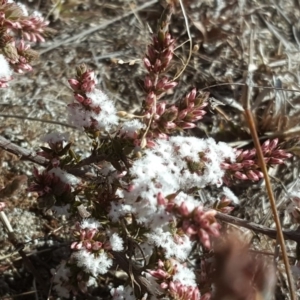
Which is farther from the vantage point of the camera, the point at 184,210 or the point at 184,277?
the point at 184,277

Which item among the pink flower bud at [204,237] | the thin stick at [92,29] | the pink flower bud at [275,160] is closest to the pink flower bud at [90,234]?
the pink flower bud at [204,237]

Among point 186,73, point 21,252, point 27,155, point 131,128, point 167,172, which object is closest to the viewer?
point 167,172

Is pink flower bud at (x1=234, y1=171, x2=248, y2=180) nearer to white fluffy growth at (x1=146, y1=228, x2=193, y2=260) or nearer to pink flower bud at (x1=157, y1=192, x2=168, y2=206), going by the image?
white fluffy growth at (x1=146, y1=228, x2=193, y2=260)

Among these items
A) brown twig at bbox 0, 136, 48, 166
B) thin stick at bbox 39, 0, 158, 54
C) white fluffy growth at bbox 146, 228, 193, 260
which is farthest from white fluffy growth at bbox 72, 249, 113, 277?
thin stick at bbox 39, 0, 158, 54

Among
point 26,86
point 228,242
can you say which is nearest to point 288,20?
point 26,86

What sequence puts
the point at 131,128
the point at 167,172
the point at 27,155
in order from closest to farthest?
1. the point at 167,172
2. the point at 131,128
3. the point at 27,155

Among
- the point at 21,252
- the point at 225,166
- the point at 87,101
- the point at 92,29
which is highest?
the point at 87,101

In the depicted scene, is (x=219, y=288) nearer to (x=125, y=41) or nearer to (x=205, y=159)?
(x=205, y=159)

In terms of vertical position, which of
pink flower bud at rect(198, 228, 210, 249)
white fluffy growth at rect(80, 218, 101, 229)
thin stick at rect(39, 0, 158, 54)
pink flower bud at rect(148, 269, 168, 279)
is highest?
pink flower bud at rect(198, 228, 210, 249)

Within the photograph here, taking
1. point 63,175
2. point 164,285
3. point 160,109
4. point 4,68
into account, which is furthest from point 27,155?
point 164,285

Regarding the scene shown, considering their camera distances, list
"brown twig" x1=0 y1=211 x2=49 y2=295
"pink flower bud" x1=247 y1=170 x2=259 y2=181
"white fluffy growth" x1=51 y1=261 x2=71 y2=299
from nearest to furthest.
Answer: "pink flower bud" x1=247 y1=170 x2=259 y2=181 < "white fluffy growth" x1=51 y1=261 x2=71 y2=299 < "brown twig" x1=0 y1=211 x2=49 y2=295

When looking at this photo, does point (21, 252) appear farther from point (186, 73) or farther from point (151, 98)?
point (186, 73)
